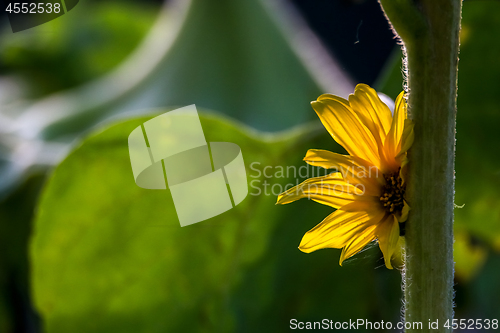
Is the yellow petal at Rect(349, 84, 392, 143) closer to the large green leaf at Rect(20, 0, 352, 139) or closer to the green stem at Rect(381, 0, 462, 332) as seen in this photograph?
the green stem at Rect(381, 0, 462, 332)

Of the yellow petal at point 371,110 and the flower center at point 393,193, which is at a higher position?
the yellow petal at point 371,110

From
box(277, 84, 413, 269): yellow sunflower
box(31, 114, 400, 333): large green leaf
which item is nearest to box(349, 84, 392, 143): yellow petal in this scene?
box(277, 84, 413, 269): yellow sunflower

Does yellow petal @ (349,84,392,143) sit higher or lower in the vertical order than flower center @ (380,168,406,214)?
higher

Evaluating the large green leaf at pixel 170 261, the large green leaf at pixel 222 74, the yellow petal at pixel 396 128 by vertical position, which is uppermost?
the large green leaf at pixel 222 74

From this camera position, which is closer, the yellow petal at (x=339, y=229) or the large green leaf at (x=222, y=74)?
the yellow petal at (x=339, y=229)

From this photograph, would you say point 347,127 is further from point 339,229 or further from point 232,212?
point 232,212

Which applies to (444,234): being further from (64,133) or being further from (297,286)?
(64,133)

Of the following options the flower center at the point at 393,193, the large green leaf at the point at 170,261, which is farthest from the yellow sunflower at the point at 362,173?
the large green leaf at the point at 170,261

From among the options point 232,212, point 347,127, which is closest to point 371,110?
point 347,127

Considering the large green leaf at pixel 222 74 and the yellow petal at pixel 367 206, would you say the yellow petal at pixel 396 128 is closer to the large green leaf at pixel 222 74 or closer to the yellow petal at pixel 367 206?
the yellow petal at pixel 367 206
